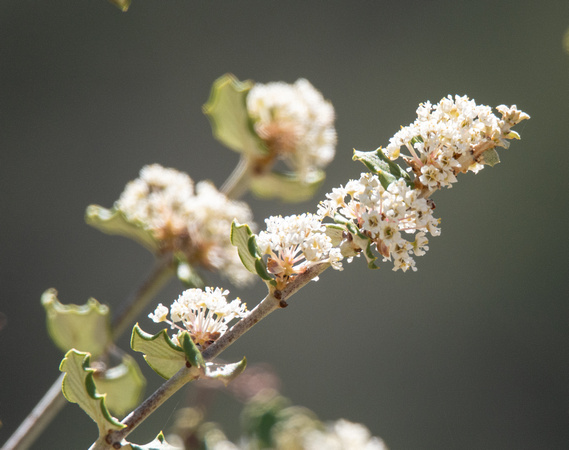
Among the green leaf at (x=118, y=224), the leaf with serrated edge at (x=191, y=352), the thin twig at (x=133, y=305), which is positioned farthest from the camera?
the green leaf at (x=118, y=224)

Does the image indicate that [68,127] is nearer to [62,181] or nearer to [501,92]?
[62,181]

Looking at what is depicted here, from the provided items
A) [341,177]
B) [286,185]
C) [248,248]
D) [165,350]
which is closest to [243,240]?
[248,248]

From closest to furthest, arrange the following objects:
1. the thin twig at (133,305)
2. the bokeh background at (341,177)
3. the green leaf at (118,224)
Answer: the thin twig at (133,305)
the green leaf at (118,224)
the bokeh background at (341,177)

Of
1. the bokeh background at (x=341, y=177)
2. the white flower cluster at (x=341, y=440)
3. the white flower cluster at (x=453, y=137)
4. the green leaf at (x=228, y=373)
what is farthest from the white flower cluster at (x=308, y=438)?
the bokeh background at (x=341, y=177)

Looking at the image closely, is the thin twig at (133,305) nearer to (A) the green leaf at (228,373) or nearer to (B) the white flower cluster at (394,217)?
(A) the green leaf at (228,373)

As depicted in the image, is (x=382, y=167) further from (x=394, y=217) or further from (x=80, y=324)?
(x=80, y=324)

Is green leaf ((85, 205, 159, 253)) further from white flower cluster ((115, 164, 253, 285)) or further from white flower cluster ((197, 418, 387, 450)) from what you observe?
white flower cluster ((197, 418, 387, 450))

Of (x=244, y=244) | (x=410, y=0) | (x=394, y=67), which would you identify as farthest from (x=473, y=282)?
(x=244, y=244)
